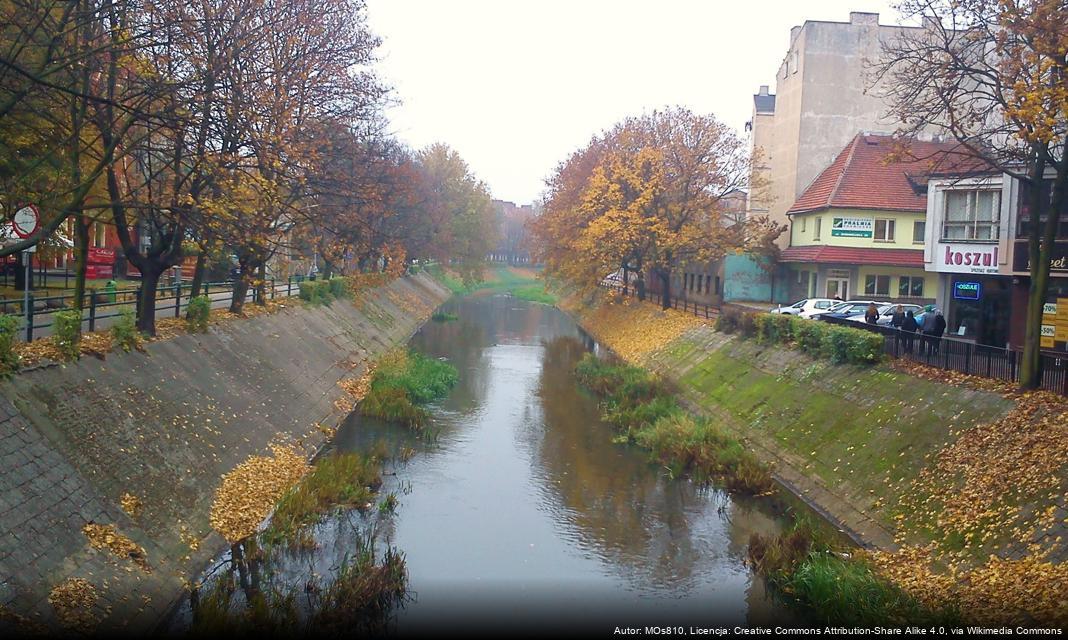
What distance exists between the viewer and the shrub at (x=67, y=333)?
15.6 meters

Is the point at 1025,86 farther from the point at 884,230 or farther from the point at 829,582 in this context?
the point at 884,230

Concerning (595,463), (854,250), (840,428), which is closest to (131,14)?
(595,463)

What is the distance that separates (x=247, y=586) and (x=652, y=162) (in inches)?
1409

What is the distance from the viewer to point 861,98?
5178 centimetres

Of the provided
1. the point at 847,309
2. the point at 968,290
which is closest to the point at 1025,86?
the point at 968,290

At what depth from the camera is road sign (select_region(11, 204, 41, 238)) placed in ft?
49.4

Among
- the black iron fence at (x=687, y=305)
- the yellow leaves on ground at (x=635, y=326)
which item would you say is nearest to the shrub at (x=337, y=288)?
the yellow leaves on ground at (x=635, y=326)

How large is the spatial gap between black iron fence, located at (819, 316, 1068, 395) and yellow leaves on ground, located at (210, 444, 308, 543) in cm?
1449

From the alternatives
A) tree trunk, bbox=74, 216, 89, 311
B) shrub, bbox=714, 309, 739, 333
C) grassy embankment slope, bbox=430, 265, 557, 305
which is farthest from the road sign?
grassy embankment slope, bbox=430, 265, 557, 305

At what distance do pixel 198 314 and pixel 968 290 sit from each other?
2262 cm

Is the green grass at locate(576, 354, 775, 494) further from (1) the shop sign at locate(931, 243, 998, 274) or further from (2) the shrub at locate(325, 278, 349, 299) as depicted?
(2) the shrub at locate(325, 278, 349, 299)

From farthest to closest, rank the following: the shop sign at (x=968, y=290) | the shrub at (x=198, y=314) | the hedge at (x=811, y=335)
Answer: the shop sign at (x=968, y=290), the shrub at (x=198, y=314), the hedge at (x=811, y=335)

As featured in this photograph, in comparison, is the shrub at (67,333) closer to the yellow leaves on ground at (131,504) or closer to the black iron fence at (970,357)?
the yellow leaves on ground at (131,504)

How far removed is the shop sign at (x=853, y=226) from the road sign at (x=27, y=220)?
39.2 metres
